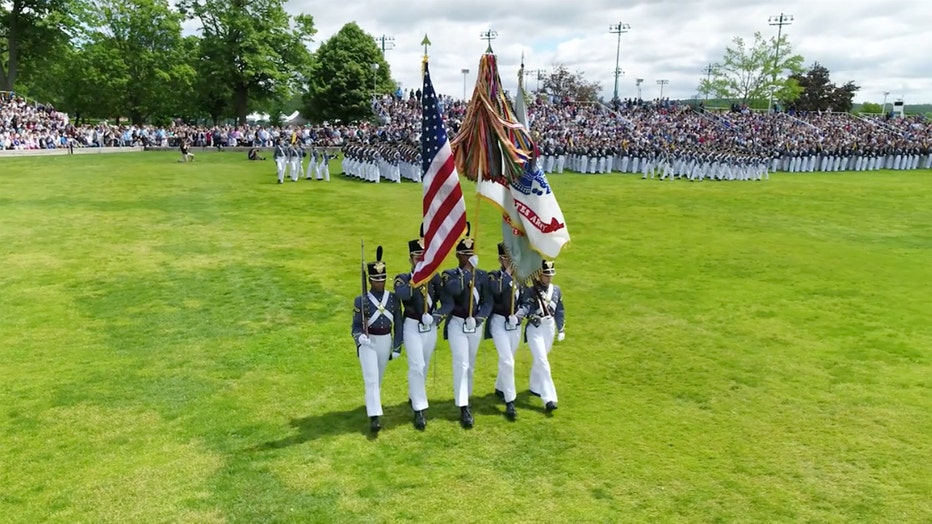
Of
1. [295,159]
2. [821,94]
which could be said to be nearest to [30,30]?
[295,159]

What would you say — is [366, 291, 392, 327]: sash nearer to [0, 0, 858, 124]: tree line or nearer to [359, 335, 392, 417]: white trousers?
[359, 335, 392, 417]: white trousers

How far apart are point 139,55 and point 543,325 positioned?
188 feet

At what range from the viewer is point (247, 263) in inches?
552

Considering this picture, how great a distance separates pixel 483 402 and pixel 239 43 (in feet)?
175

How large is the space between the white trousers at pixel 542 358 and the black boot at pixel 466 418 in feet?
3.07

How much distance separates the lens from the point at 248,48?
54.3 metres

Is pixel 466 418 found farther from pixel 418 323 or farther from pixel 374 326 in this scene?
pixel 374 326

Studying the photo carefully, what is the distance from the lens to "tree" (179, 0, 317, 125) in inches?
2126

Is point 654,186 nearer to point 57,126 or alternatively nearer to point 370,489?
point 370,489

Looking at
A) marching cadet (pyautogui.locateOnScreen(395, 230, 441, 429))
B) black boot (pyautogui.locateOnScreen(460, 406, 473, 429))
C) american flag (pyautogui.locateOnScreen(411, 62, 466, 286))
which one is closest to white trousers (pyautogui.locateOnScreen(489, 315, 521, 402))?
black boot (pyautogui.locateOnScreen(460, 406, 473, 429))

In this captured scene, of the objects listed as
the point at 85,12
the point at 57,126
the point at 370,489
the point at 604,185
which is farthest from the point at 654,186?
the point at 85,12

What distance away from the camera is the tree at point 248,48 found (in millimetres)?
54000

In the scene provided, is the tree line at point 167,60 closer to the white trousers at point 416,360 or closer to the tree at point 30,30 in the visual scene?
the tree at point 30,30

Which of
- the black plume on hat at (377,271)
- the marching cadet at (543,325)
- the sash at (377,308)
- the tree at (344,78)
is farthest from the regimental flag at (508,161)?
the tree at (344,78)
